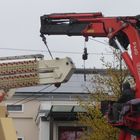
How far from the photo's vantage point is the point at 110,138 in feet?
64.2

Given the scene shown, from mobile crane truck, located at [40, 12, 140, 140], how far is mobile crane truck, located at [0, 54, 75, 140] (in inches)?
21.7

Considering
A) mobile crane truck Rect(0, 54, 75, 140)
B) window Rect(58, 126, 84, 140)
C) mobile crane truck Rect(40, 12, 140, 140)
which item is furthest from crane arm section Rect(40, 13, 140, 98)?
window Rect(58, 126, 84, 140)

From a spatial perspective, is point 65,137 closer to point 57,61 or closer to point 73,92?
point 73,92

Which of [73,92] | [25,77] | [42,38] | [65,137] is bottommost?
[65,137]

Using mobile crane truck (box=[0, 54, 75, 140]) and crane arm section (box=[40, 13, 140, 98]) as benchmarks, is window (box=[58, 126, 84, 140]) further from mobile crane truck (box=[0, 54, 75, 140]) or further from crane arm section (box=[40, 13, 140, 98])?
crane arm section (box=[40, 13, 140, 98])

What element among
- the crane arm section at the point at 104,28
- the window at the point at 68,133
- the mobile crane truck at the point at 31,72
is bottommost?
the window at the point at 68,133

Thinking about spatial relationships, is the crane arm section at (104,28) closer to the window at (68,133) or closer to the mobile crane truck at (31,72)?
the mobile crane truck at (31,72)

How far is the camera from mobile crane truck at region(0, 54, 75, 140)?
1138 centimetres

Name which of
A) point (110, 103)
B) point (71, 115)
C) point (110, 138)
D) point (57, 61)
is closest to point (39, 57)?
point (57, 61)

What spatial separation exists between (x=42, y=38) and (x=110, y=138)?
352 inches

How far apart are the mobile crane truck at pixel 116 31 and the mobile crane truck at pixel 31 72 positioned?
550 millimetres

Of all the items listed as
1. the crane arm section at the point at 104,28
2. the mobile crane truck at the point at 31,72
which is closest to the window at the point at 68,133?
the mobile crane truck at the point at 31,72

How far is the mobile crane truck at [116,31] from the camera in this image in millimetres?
9227

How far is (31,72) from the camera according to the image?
11.4 m
